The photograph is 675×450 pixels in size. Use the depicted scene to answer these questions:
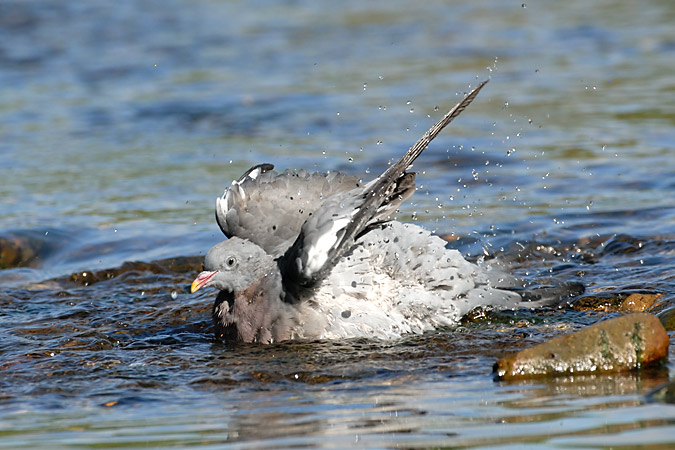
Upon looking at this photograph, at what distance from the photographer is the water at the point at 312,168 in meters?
4.62

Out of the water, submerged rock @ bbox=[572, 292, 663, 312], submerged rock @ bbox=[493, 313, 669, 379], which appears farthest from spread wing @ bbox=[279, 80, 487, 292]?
submerged rock @ bbox=[572, 292, 663, 312]

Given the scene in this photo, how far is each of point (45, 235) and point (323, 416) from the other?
5207mm

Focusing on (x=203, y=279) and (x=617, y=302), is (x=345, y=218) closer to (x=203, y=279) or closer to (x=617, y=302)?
(x=203, y=279)

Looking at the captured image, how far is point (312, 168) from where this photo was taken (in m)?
10.5

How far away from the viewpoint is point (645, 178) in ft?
31.7

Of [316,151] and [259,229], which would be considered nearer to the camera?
[259,229]

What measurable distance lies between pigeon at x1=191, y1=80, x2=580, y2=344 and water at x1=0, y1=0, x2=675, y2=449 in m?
0.20

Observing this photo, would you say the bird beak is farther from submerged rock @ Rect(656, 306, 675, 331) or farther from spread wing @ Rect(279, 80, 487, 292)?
submerged rock @ Rect(656, 306, 675, 331)

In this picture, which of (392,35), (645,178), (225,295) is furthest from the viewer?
(392,35)

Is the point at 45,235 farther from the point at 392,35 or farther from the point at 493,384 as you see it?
the point at 392,35

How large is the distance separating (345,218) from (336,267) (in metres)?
0.56

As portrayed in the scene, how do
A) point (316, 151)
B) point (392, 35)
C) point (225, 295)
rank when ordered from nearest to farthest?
point (225, 295) < point (316, 151) < point (392, 35)

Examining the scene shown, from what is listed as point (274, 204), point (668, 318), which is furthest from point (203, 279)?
point (668, 318)

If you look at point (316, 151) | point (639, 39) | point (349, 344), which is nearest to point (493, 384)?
point (349, 344)
